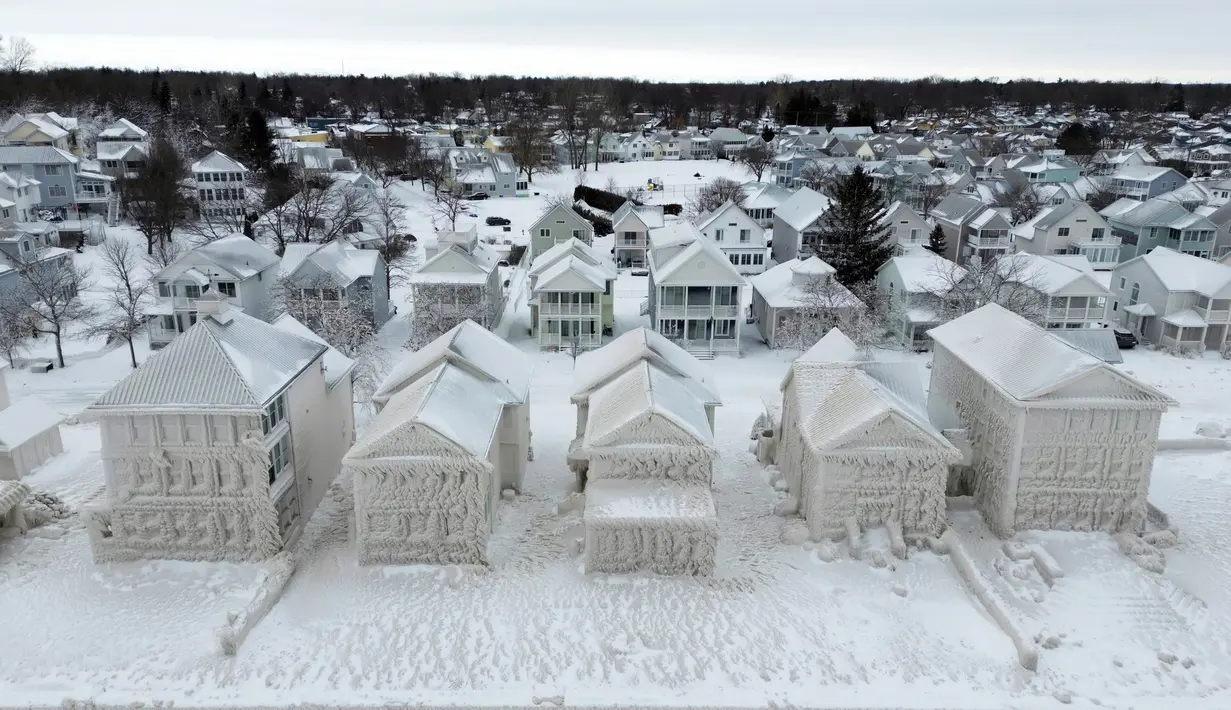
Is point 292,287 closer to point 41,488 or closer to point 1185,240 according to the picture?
point 41,488

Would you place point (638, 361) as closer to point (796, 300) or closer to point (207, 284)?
point (796, 300)

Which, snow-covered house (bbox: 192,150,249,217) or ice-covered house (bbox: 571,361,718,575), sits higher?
snow-covered house (bbox: 192,150,249,217)

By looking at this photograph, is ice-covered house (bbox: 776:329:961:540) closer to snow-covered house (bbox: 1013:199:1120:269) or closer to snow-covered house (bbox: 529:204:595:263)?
snow-covered house (bbox: 529:204:595:263)

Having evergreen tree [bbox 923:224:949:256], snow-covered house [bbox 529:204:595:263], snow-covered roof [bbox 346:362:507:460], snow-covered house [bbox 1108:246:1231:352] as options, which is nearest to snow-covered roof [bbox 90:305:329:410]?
snow-covered roof [bbox 346:362:507:460]

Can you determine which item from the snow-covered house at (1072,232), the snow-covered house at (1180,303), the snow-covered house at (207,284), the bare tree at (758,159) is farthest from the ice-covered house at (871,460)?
the bare tree at (758,159)

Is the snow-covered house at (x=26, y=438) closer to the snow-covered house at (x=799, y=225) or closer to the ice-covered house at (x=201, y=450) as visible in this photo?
the ice-covered house at (x=201, y=450)

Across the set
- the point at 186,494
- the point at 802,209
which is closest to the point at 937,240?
the point at 802,209

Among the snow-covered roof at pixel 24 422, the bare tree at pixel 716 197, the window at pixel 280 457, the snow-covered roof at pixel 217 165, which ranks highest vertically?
the snow-covered roof at pixel 217 165
